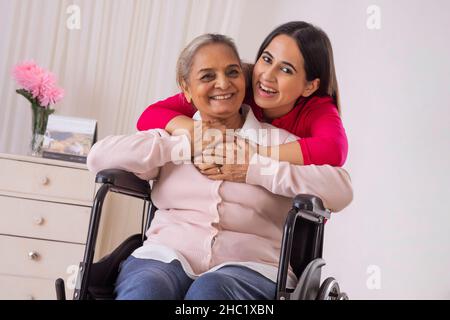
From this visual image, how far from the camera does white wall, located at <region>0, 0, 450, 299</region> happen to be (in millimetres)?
2861

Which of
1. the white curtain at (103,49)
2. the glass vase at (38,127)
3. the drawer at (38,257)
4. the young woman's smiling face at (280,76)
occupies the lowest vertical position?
the drawer at (38,257)

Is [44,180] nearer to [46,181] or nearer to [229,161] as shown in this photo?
[46,181]

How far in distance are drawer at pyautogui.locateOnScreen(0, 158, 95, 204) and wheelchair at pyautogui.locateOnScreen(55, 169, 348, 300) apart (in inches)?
38.1

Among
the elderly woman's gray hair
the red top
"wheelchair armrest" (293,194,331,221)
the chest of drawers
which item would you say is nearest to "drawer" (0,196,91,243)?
the chest of drawers

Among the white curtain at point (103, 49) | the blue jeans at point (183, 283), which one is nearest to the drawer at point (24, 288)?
the white curtain at point (103, 49)

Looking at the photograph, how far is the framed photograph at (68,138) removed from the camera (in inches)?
109

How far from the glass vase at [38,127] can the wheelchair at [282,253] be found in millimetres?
1192

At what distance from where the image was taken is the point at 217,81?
1.72 meters

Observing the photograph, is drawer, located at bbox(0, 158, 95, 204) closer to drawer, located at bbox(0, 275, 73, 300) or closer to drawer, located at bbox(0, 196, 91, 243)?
drawer, located at bbox(0, 196, 91, 243)

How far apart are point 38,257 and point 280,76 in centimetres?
134

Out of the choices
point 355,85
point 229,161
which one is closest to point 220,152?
point 229,161

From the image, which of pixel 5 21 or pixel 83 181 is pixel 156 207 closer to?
pixel 83 181

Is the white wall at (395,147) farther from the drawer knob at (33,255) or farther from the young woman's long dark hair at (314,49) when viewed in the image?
the drawer knob at (33,255)
